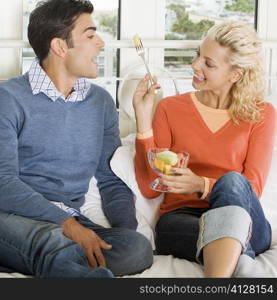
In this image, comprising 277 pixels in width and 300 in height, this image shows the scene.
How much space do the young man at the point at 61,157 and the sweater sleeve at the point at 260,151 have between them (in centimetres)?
35

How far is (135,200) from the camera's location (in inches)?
→ 71.2

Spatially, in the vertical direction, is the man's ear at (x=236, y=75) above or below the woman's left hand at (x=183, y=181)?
above

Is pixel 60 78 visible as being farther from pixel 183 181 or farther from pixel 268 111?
pixel 268 111

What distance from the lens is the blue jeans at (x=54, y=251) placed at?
54.6 inches

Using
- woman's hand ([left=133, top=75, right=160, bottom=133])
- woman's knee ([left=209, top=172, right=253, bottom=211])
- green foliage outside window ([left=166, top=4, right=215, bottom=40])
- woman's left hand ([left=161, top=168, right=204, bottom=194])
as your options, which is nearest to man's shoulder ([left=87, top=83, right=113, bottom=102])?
woman's hand ([left=133, top=75, right=160, bottom=133])

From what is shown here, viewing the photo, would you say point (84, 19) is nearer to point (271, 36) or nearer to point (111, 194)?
point (111, 194)

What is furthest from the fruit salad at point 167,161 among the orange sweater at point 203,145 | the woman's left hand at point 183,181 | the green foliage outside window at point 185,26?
the green foliage outside window at point 185,26

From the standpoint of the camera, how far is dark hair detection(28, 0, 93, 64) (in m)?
1.73

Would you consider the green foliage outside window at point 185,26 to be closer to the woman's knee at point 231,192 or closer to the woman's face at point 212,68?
the woman's face at point 212,68

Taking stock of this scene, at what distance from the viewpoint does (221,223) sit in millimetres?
1354

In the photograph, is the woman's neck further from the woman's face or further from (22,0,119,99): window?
(22,0,119,99): window

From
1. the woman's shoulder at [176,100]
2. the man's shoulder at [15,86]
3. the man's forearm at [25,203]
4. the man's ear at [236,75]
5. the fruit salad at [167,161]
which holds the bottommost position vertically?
the man's forearm at [25,203]

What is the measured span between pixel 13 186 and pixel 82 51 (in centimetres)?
46

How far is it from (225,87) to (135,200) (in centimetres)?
43
